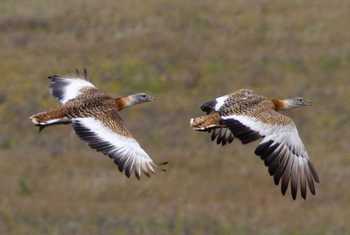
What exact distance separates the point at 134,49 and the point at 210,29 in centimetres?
231

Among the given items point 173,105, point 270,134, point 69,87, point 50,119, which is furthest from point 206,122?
point 173,105

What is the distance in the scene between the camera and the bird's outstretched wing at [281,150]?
38.3 ft

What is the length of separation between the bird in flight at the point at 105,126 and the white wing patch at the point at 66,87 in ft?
1.94

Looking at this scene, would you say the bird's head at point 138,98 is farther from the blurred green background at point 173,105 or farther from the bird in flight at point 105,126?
the blurred green background at point 173,105

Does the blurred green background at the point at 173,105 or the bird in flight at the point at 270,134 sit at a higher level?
the bird in flight at the point at 270,134

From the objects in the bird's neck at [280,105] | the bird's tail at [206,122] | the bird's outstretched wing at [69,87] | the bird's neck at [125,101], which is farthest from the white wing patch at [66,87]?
the bird's neck at [280,105]

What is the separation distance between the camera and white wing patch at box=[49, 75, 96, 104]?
13.0m

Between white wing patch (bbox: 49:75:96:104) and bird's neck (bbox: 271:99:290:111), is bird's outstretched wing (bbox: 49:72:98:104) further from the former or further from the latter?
bird's neck (bbox: 271:99:290:111)

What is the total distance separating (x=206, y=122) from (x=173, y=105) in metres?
13.4

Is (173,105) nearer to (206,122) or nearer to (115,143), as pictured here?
(115,143)

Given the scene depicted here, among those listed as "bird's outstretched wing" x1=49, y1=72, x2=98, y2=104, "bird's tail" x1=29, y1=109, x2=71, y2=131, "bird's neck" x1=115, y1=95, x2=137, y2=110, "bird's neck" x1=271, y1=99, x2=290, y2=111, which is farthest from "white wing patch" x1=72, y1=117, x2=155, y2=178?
"bird's neck" x1=271, y1=99, x2=290, y2=111

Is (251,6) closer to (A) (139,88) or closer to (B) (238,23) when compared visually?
(B) (238,23)

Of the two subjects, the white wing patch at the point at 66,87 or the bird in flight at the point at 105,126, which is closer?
the bird in flight at the point at 105,126

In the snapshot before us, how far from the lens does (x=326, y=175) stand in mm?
21000
